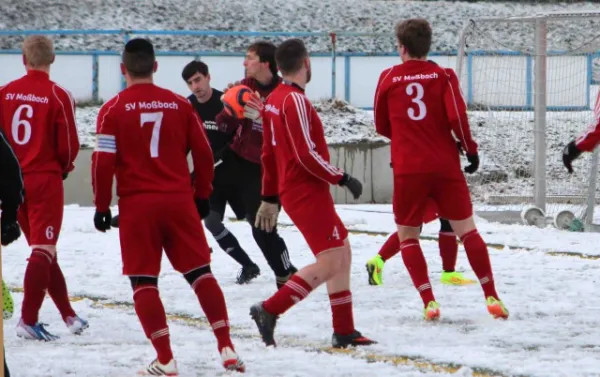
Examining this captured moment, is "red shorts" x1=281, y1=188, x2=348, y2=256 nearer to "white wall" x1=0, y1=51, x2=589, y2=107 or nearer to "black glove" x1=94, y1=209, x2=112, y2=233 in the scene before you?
"black glove" x1=94, y1=209, x2=112, y2=233

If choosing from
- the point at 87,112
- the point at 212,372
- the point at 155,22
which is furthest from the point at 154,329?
the point at 155,22

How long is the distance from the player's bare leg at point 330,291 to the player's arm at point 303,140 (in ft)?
1.43

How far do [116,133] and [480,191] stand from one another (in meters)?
11.6

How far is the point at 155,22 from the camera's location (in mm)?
32406

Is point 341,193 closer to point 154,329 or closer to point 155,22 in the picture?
point 154,329

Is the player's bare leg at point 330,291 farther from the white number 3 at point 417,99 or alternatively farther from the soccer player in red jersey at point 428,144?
the white number 3 at point 417,99

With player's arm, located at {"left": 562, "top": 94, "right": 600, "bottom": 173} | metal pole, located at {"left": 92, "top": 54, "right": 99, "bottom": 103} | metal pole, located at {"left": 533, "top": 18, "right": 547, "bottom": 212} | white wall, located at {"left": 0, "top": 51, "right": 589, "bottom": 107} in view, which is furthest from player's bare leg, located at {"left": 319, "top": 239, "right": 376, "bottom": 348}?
metal pole, located at {"left": 92, "top": 54, "right": 99, "bottom": 103}

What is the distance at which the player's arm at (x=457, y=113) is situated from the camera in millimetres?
7176

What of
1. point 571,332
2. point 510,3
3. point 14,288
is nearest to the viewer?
point 571,332

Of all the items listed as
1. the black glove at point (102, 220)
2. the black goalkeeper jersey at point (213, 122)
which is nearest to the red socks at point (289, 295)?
the black glove at point (102, 220)

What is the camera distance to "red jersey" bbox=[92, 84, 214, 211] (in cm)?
580

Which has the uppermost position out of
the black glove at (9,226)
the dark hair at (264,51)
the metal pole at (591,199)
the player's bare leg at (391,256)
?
the dark hair at (264,51)

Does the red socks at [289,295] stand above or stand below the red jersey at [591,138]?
below

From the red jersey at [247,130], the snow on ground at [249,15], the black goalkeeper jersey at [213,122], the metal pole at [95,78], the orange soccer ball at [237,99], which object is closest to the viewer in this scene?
the orange soccer ball at [237,99]
